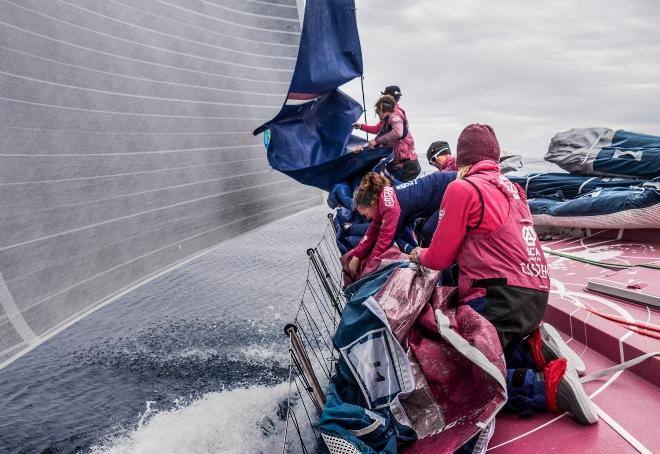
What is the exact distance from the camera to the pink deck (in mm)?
1347

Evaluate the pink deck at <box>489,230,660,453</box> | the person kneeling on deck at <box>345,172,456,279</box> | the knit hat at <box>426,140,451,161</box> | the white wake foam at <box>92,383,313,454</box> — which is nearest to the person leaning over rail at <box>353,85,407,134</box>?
the knit hat at <box>426,140,451,161</box>

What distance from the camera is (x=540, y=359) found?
1585 millimetres

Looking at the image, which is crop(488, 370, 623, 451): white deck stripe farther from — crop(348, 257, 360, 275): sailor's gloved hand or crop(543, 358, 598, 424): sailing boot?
crop(348, 257, 360, 275): sailor's gloved hand

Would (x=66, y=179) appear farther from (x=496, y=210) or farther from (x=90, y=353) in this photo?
(x=90, y=353)

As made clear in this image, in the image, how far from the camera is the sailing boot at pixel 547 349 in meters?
1.59

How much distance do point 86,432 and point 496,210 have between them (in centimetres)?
251

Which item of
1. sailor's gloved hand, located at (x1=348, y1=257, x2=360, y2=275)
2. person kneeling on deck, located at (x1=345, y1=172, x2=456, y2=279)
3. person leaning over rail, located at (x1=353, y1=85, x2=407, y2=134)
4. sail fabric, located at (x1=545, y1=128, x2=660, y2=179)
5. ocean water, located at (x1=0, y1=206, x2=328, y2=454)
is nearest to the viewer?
ocean water, located at (x1=0, y1=206, x2=328, y2=454)

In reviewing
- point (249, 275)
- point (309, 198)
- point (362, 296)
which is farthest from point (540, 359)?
point (249, 275)

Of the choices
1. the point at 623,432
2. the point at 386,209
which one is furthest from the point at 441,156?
the point at 623,432

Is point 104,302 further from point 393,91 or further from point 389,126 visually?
point 393,91

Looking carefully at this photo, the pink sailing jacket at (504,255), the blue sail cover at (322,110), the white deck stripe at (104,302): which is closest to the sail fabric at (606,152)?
the blue sail cover at (322,110)

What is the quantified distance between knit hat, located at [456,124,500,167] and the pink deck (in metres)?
0.93

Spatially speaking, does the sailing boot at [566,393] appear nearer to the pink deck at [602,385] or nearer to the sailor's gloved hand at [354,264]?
the pink deck at [602,385]

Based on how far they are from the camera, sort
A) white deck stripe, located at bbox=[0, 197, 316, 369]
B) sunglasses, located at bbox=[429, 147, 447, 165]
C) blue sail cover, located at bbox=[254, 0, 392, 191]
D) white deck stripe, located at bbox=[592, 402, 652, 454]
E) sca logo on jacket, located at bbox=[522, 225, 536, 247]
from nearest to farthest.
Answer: white deck stripe, located at bbox=[592, 402, 652, 454]
sca logo on jacket, located at bbox=[522, 225, 536, 247]
white deck stripe, located at bbox=[0, 197, 316, 369]
blue sail cover, located at bbox=[254, 0, 392, 191]
sunglasses, located at bbox=[429, 147, 447, 165]
